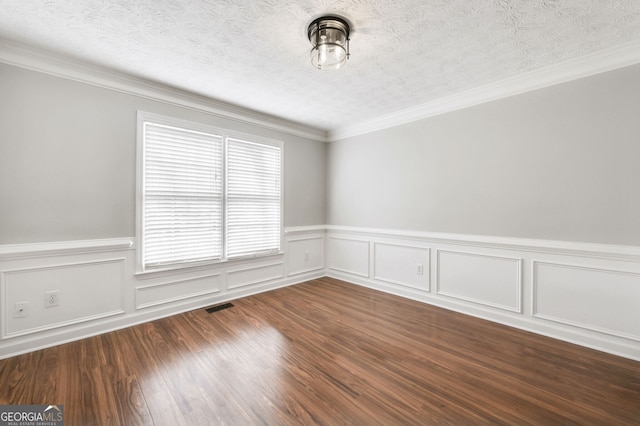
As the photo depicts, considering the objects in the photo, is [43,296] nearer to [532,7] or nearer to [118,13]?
[118,13]

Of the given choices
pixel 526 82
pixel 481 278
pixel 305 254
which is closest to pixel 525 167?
pixel 526 82

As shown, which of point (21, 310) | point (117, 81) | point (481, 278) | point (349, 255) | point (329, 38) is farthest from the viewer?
point (349, 255)

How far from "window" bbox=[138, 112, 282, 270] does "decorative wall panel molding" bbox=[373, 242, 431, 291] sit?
1.62 m

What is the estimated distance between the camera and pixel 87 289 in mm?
2629

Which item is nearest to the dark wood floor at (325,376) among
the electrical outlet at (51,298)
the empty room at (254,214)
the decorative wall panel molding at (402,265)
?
the empty room at (254,214)

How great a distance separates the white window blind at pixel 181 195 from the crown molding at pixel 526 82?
255 centimetres

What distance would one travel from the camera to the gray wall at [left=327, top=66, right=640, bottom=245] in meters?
2.35

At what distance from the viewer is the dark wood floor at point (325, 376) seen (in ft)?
5.47

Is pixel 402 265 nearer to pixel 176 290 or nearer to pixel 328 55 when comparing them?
pixel 328 55

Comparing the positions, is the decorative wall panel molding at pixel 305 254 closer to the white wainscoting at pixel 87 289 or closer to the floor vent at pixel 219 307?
the white wainscoting at pixel 87 289

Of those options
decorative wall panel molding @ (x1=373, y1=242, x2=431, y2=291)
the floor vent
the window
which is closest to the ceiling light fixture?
the window

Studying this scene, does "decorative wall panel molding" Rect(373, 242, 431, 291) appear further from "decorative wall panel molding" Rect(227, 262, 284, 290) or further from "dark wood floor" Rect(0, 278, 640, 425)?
"decorative wall panel molding" Rect(227, 262, 284, 290)

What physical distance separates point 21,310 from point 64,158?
4.59 ft

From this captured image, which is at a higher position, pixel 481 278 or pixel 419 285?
pixel 481 278
